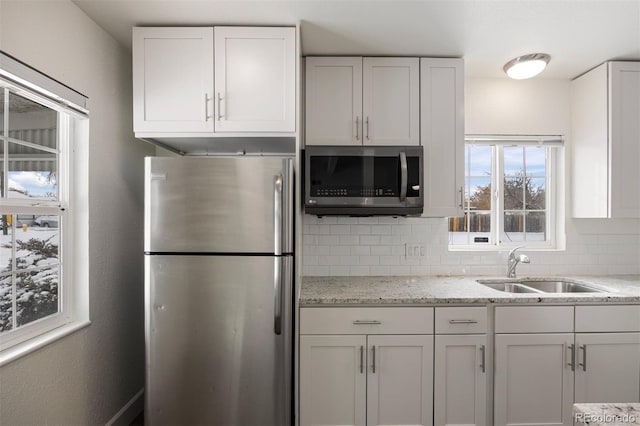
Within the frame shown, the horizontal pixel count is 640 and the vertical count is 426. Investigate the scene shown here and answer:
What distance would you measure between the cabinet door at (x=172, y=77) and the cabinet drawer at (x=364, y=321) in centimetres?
126

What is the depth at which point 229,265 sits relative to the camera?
1773 mm

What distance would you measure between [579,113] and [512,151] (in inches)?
20.4

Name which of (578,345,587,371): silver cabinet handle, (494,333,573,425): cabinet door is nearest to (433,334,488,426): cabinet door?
(494,333,573,425): cabinet door

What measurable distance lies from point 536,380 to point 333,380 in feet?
3.91

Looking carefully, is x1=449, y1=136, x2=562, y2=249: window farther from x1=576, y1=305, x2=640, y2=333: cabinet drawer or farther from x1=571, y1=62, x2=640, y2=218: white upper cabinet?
x1=576, y1=305, x2=640, y2=333: cabinet drawer

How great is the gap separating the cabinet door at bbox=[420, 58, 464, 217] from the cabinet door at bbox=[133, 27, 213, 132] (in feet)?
4.57

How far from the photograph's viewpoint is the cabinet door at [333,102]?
2246 millimetres

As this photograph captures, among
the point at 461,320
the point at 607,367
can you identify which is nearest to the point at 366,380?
the point at 461,320

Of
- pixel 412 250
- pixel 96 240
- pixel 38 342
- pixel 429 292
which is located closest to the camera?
pixel 38 342

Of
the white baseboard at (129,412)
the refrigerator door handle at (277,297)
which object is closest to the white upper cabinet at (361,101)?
the refrigerator door handle at (277,297)

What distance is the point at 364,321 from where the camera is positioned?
1.92m

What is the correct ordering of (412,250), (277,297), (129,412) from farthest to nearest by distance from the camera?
(412,250) → (129,412) → (277,297)

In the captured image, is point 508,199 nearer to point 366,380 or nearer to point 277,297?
point 366,380

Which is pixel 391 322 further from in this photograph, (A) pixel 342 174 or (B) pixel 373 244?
(A) pixel 342 174
